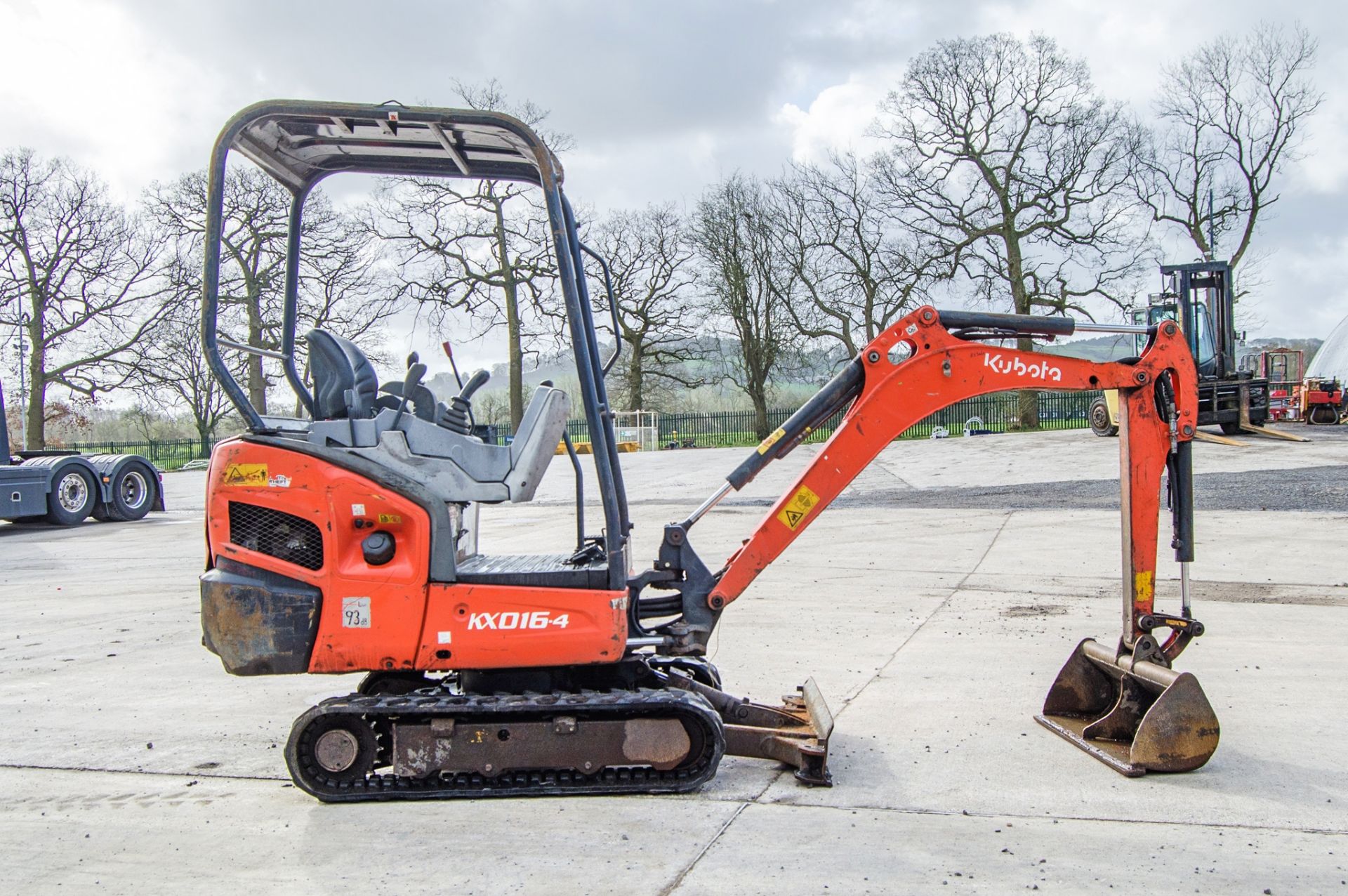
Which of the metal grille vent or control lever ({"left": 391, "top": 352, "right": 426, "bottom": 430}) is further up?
control lever ({"left": 391, "top": 352, "right": 426, "bottom": 430})

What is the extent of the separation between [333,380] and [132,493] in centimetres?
1787

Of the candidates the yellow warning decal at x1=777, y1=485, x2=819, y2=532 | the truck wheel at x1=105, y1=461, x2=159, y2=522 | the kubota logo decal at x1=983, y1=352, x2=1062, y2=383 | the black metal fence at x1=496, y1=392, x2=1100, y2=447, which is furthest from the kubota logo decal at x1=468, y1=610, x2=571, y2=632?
the black metal fence at x1=496, y1=392, x2=1100, y2=447

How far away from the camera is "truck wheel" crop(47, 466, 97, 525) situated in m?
18.4

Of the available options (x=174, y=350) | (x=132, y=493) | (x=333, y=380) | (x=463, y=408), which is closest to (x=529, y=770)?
(x=463, y=408)

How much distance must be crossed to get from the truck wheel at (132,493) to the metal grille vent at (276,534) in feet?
56.6

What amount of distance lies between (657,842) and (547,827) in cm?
49

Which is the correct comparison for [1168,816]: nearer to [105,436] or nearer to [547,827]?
[547,827]

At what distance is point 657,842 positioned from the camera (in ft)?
12.6

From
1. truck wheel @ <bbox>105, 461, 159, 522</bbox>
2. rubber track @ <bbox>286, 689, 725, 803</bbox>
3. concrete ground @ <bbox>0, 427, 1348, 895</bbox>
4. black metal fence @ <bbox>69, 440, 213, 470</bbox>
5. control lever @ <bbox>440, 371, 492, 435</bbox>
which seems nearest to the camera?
concrete ground @ <bbox>0, 427, 1348, 895</bbox>

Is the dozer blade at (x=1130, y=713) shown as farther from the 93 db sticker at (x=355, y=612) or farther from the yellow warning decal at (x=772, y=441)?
the 93 db sticker at (x=355, y=612)

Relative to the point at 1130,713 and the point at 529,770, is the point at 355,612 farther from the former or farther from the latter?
the point at 1130,713

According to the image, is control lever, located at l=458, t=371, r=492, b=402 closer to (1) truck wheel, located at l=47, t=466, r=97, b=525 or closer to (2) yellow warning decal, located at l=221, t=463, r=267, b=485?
(2) yellow warning decal, located at l=221, t=463, r=267, b=485

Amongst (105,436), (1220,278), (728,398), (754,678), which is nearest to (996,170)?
(1220,278)

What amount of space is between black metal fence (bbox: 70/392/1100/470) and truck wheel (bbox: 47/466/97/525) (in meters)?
13.9
